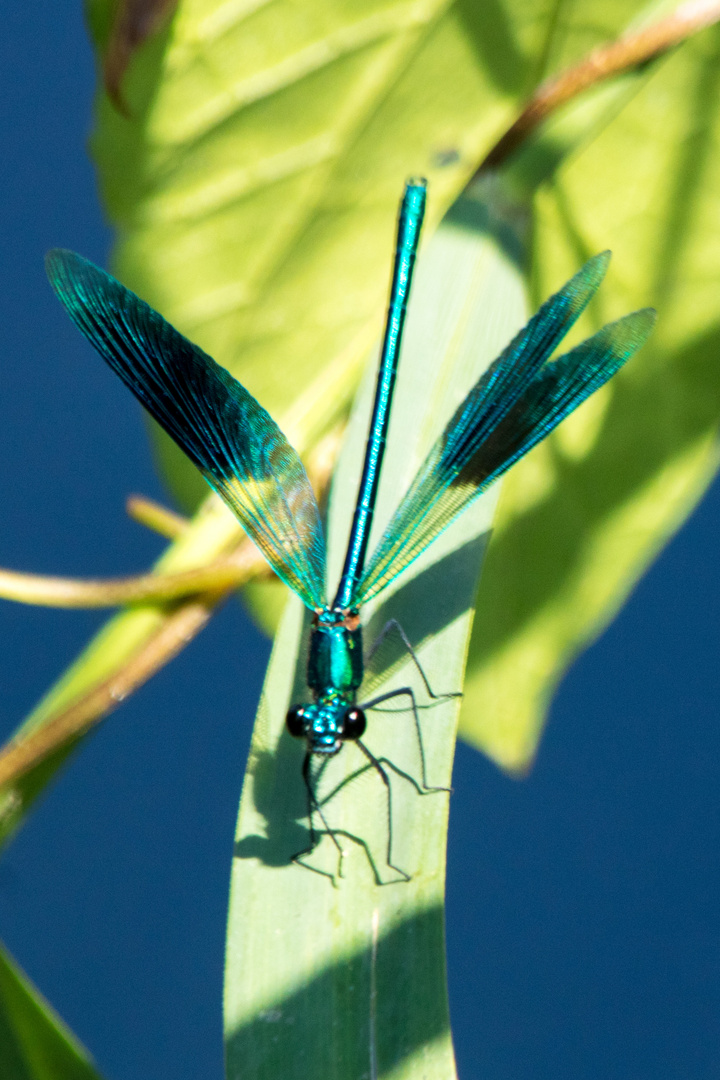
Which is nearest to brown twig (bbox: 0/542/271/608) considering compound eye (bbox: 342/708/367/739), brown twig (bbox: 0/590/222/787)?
brown twig (bbox: 0/590/222/787)

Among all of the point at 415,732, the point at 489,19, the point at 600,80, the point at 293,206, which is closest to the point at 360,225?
the point at 293,206

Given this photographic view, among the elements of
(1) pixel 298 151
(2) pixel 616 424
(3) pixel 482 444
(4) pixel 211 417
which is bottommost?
(2) pixel 616 424

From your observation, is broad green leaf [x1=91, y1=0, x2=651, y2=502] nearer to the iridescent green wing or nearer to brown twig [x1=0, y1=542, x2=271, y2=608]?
the iridescent green wing

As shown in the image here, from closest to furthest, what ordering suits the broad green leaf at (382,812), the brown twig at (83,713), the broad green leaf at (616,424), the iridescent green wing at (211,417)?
the broad green leaf at (382,812) < the brown twig at (83,713) < the iridescent green wing at (211,417) < the broad green leaf at (616,424)

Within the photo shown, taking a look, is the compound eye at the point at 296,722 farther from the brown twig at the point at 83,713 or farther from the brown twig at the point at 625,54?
the brown twig at the point at 625,54

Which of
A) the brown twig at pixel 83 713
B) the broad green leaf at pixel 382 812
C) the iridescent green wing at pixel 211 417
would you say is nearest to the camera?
the broad green leaf at pixel 382 812

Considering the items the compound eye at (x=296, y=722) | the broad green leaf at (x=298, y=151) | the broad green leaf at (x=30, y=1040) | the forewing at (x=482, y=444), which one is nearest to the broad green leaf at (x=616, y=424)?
the broad green leaf at (x=298, y=151)

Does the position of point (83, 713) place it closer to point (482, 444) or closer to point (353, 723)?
point (353, 723)


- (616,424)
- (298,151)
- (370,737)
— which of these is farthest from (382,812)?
(298,151)
